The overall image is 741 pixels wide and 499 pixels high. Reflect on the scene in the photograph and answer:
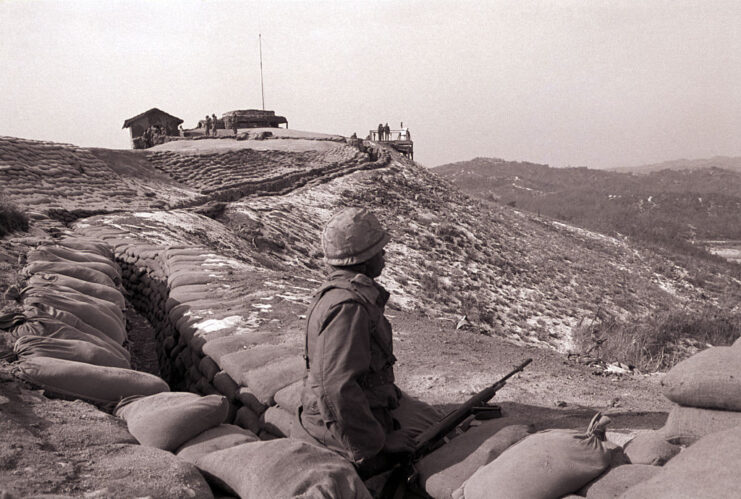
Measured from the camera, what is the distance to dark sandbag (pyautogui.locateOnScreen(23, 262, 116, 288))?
4153mm

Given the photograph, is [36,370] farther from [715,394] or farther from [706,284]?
[706,284]

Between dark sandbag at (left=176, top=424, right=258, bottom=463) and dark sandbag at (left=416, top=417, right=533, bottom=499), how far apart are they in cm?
76

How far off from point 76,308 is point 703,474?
349cm

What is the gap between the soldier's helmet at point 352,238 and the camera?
216 cm

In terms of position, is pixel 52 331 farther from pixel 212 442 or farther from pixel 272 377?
pixel 212 442

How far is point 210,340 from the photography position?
13.0 feet

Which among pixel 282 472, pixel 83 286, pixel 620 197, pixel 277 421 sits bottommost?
pixel 620 197

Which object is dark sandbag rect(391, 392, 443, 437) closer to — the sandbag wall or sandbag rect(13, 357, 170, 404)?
the sandbag wall

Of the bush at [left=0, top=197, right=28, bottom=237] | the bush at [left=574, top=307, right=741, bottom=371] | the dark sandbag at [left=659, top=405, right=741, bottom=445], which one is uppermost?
the bush at [left=0, top=197, right=28, bottom=237]

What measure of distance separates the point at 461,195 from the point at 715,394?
701 inches

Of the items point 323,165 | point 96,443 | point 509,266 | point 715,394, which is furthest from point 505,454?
point 323,165

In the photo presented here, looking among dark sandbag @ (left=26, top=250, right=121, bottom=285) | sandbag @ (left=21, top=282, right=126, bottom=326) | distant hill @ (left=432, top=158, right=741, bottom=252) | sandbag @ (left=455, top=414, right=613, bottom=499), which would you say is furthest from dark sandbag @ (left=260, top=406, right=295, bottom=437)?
distant hill @ (left=432, top=158, right=741, bottom=252)

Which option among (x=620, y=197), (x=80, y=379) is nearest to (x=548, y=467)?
(x=80, y=379)

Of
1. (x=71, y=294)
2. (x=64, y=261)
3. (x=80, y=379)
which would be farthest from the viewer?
(x=64, y=261)
